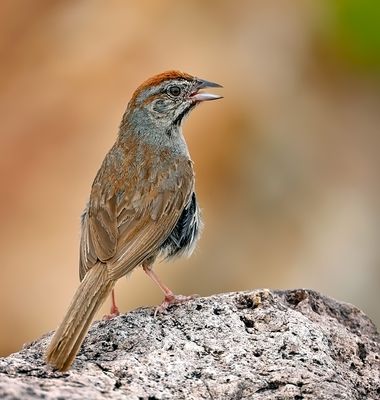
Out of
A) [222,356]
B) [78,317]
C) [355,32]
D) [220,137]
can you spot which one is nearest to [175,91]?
[78,317]

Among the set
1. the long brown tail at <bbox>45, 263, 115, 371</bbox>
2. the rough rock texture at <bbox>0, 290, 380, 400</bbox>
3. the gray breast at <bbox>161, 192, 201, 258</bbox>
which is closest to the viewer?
the rough rock texture at <bbox>0, 290, 380, 400</bbox>

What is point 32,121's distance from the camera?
1380 cm

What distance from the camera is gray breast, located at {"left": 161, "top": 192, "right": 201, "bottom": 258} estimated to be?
7.52m

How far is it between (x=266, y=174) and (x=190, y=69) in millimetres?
1614

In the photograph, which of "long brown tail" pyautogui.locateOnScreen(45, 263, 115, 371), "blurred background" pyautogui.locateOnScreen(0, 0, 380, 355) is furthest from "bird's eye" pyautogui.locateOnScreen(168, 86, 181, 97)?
"blurred background" pyautogui.locateOnScreen(0, 0, 380, 355)

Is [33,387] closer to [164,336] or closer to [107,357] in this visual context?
[107,357]

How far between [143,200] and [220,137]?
6056mm

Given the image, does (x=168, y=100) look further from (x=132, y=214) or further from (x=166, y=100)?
(x=132, y=214)

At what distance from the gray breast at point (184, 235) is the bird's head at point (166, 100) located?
0.74 meters

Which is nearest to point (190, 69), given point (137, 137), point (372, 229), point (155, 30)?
point (155, 30)

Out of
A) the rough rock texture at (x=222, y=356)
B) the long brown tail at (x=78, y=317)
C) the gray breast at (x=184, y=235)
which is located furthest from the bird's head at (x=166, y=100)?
the rough rock texture at (x=222, y=356)

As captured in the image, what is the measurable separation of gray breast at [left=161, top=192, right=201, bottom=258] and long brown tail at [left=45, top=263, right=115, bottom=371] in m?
0.95

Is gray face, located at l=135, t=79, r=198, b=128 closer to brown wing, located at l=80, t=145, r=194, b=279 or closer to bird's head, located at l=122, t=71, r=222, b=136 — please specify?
bird's head, located at l=122, t=71, r=222, b=136

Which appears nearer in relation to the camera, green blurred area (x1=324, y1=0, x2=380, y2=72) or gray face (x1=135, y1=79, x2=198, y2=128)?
gray face (x1=135, y1=79, x2=198, y2=128)
